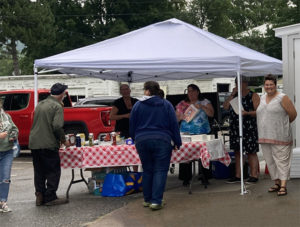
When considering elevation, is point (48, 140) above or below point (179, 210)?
above

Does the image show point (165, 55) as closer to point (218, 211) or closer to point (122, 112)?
point (122, 112)

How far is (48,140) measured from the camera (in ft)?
27.1

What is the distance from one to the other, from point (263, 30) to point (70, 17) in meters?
20.4

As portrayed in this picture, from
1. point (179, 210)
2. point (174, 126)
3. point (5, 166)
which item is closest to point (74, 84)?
point (5, 166)

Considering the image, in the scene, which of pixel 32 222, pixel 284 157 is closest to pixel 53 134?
pixel 32 222

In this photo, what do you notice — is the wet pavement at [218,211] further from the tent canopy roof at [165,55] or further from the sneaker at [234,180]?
the tent canopy roof at [165,55]

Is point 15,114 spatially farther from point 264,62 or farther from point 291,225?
point 291,225

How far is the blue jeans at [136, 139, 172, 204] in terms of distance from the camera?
774 centimetres

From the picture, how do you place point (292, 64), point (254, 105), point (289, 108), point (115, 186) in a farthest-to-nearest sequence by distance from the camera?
1. point (292, 64)
2. point (254, 105)
3. point (115, 186)
4. point (289, 108)

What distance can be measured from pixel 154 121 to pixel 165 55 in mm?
1646

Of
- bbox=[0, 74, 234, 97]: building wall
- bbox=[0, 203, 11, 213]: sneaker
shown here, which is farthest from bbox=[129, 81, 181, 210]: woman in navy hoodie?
bbox=[0, 74, 234, 97]: building wall

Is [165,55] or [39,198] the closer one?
[39,198]

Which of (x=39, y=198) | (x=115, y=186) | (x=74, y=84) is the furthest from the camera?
(x=74, y=84)

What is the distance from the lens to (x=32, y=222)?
762cm
